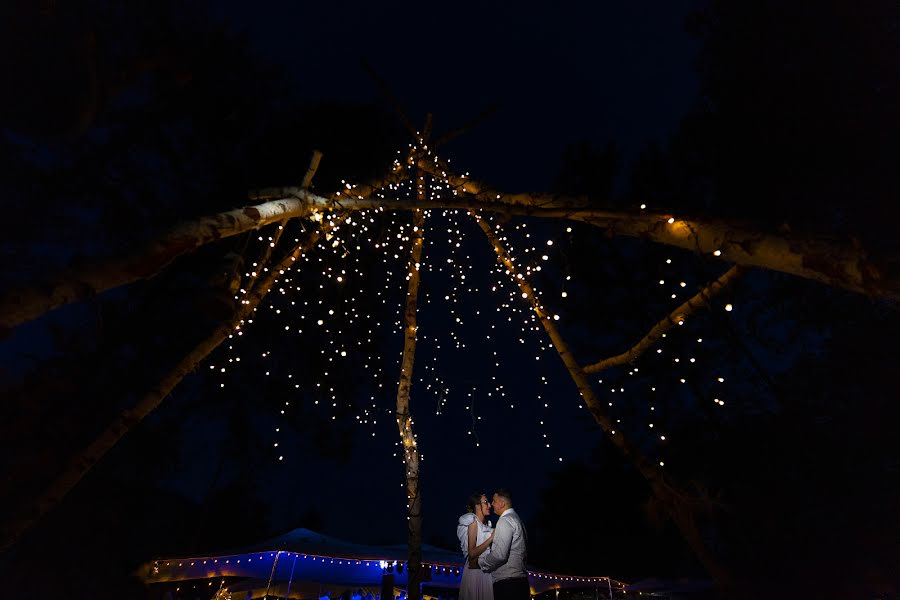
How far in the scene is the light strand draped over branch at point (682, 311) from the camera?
2895 millimetres

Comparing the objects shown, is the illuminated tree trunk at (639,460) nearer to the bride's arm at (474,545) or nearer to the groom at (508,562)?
the groom at (508,562)

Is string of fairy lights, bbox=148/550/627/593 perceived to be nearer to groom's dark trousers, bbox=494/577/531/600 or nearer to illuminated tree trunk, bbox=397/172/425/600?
illuminated tree trunk, bbox=397/172/425/600

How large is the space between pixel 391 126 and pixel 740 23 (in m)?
5.50

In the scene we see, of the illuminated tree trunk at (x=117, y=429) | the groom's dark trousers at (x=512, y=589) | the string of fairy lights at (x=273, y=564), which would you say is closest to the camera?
the illuminated tree trunk at (x=117, y=429)

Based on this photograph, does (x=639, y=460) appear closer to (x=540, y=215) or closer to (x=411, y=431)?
(x=540, y=215)

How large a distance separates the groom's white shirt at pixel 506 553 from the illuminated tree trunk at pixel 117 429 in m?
2.60

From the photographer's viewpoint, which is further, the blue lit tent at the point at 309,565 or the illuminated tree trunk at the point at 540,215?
the blue lit tent at the point at 309,565

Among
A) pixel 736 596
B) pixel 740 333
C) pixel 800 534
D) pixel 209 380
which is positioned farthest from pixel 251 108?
pixel 800 534

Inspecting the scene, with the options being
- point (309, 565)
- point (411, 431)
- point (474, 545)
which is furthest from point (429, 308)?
point (474, 545)

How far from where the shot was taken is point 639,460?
388 centimetres

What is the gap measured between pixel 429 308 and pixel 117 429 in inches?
202

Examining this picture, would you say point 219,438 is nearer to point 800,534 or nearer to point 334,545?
point 334,545

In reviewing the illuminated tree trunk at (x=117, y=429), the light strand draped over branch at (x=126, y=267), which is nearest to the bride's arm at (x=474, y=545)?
the illuminated tree trunk at (x=117, y=429)

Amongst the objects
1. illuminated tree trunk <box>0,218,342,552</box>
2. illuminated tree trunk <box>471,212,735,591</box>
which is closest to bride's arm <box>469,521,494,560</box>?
illuminated tree trunk <box>471,212,735,591</box>
